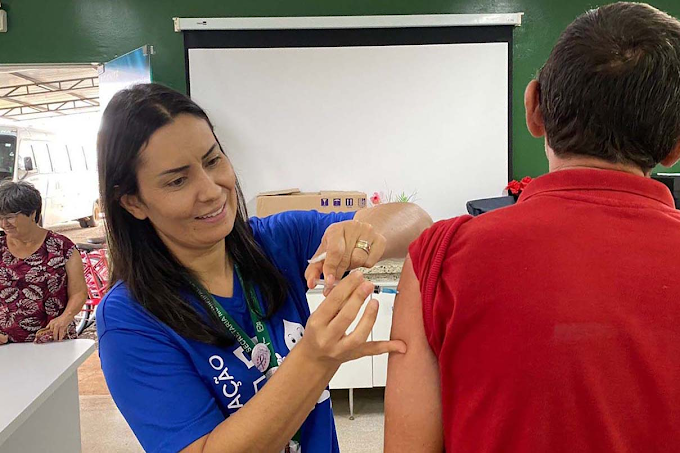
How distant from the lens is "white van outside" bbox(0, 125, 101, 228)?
6.77 metres

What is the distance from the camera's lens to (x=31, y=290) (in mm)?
2514

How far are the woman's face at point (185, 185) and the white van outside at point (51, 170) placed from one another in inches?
255

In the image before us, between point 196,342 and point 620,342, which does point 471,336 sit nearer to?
point 620,342

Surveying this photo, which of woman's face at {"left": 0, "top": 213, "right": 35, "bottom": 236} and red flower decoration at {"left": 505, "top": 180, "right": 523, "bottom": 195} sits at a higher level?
red flower decoration at {"left": 505, "top": 180, "right": 523, "bottom": 195}

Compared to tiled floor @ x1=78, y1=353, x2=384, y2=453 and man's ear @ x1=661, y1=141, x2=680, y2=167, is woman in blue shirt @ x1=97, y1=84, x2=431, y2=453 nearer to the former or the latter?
man's ear @ x1=661, y1=141, x2=680, y2=167

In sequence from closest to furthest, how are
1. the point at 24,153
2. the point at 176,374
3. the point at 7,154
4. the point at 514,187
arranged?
the point at 176,374 < the point at 514,187 < the point at 7,154 < the point at 24,153

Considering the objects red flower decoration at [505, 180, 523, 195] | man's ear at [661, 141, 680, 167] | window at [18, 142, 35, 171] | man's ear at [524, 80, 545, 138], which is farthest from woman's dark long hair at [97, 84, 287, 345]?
window at [18, 142, 35, 171]

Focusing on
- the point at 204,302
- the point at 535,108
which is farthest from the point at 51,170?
the point at 535,108

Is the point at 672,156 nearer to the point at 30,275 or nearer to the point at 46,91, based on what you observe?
the point at 30,275

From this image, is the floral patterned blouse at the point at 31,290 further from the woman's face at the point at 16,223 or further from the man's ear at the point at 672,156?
the man's ear at the point at 672,156

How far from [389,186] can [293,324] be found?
2640 millimetres

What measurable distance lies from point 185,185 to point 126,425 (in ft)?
9.32

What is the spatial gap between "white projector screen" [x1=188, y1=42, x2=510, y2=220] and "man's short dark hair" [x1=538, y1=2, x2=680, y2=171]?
293 cm

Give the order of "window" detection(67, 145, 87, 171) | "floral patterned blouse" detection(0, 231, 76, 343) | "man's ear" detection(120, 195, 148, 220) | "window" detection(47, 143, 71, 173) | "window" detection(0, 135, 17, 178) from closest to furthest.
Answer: "man's ear" detection(120, 195, 148, 220) → "floral patterned blouse" detection(0, 231, 76, 343) → "window" detection(0, 135, 17, 178) → "window" detection(47, 143, 71, 173) → "window" detection(67, 145, 87, 171)
